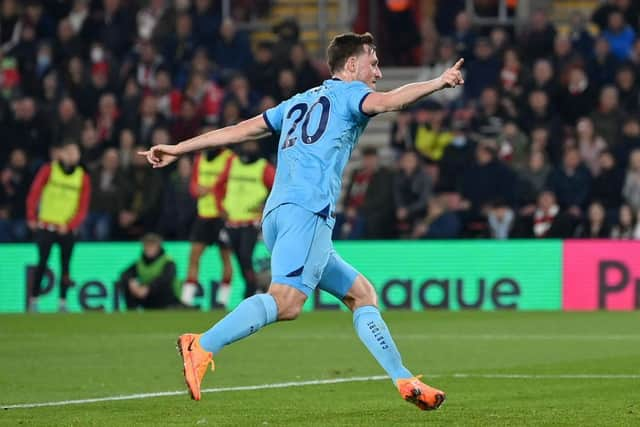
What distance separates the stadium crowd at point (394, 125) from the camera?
2095cm

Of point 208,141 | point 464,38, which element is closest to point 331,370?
point 208,141

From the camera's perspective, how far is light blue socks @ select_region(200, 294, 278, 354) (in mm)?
7875

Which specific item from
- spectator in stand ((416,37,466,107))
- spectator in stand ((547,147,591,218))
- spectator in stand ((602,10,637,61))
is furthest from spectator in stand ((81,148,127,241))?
spectator in stand ((602,10,637,61))

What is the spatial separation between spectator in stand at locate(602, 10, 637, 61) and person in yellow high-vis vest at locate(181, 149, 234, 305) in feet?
22.3

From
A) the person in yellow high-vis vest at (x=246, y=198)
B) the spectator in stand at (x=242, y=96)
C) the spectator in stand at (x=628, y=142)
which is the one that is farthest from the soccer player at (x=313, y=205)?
the spectator in stand at (x=242, y=96)

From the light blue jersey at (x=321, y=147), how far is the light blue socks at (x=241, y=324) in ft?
1.76

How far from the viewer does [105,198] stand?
2259cm

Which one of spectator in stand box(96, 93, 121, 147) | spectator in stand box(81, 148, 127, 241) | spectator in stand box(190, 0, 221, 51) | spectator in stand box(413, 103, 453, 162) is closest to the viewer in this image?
spectator in stand box(413, 103, 453, 162)

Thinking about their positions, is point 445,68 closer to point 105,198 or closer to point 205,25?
point 205,25

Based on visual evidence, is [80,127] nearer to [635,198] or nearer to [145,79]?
[145,79]

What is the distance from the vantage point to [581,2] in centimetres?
2598

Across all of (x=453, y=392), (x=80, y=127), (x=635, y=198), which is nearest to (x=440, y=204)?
(x=635, y=198)

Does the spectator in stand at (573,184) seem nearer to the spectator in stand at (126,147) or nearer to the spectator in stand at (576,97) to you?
the spectator in stand at (576,97)

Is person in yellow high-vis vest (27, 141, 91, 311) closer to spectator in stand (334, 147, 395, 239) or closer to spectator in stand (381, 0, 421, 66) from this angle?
spectator in stand (334, 147, 395, 239)
